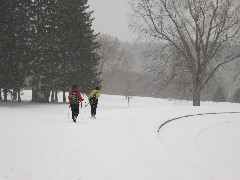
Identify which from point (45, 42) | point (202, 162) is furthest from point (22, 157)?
point (45, 42)

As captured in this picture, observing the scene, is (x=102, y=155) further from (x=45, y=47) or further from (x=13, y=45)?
(x=45, y=47)

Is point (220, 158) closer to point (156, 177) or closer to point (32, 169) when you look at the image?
point (156, 177)

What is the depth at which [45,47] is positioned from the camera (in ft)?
111

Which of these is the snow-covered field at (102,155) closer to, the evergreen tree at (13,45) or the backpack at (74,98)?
the backpack at (74,98)

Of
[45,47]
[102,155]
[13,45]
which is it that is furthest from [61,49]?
[102,155]

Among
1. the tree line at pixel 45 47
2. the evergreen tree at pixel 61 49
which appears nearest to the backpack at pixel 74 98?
the tree line at pixel 45 47

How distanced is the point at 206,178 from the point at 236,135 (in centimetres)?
1478

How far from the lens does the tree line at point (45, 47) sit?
31.9 metres

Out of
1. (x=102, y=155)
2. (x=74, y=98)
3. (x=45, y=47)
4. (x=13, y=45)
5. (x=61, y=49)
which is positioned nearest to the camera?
(x=102, y=155)

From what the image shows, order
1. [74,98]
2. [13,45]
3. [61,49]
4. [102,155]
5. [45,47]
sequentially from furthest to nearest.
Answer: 1. [61,49]
2. [45,47]
3. [13,45]
4. [74,98]
5. [102,155]

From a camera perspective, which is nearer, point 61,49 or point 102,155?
point 102,155

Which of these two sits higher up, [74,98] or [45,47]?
[45,47]

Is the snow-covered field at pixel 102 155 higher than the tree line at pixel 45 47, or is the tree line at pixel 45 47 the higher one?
the tree line at pixel 45 47

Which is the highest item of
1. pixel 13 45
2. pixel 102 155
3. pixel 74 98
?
pixel 13 45
